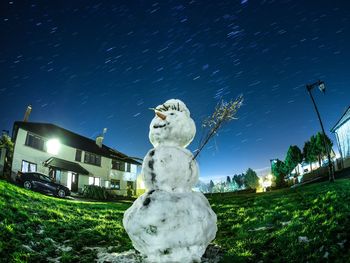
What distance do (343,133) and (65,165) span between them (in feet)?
90.9

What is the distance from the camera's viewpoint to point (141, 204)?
11.7 feet

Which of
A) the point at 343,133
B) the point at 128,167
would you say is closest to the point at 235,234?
the point at 343,133

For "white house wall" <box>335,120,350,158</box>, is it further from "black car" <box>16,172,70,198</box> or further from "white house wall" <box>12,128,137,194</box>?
"black car" <box>16,172,70,198</box>

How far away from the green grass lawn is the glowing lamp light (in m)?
10.7

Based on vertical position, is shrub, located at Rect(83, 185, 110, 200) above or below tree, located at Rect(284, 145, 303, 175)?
below

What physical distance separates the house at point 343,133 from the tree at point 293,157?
14259 millimetres

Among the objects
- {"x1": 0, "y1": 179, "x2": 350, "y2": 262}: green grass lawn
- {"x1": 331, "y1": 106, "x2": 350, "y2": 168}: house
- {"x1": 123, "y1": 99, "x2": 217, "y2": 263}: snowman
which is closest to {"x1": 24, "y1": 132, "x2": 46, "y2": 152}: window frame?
{"x1": 0, "y1": 179, "x2": 350, "y2": 262}: green grass lawn

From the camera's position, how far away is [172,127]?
4020mm

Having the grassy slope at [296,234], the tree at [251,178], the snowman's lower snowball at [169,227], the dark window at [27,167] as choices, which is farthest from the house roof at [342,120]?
the tree at [251,178]

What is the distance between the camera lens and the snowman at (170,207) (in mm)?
3383

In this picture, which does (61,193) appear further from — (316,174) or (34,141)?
(316,174)

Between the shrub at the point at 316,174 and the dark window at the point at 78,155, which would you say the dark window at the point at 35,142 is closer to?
the dark window at the point at 78,155

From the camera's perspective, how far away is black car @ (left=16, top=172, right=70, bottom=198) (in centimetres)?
1695

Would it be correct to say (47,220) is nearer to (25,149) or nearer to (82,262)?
(82,262)
